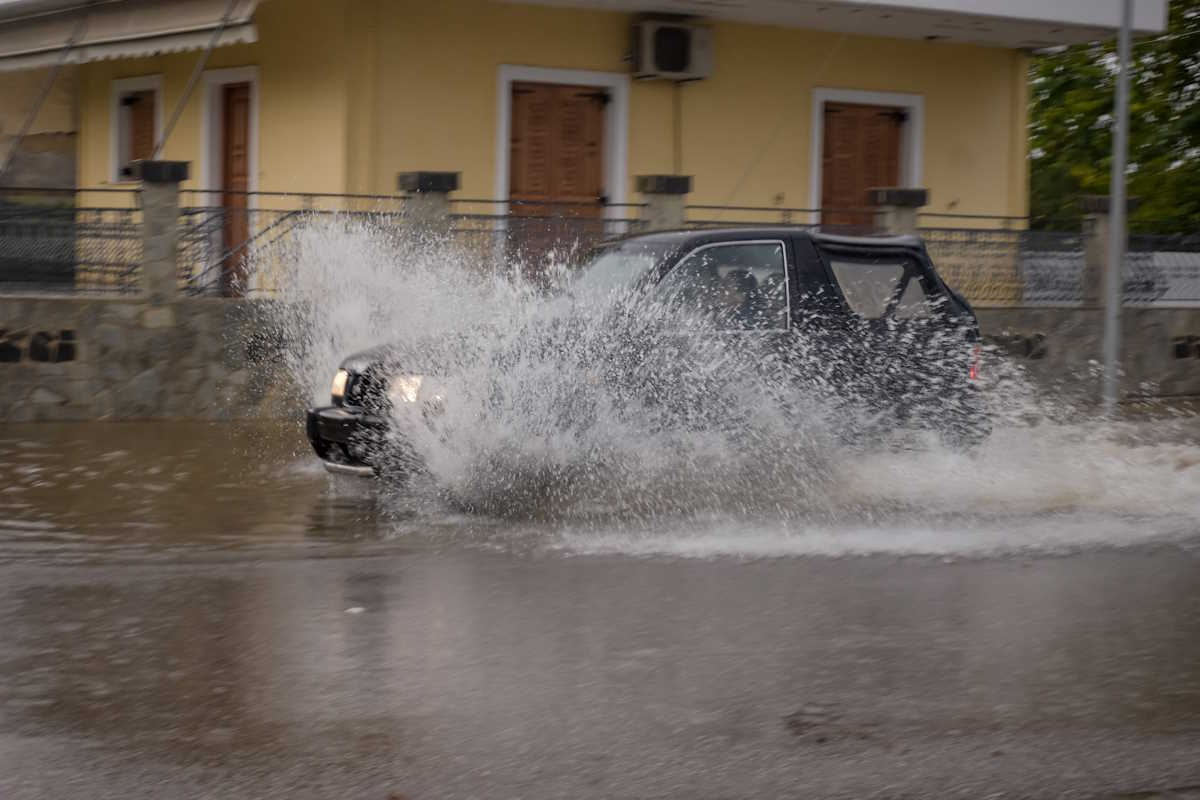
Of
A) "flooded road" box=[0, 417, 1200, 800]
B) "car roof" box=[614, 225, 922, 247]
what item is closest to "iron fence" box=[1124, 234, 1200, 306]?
"flooded road" box=[0, 417, 1200, 800]

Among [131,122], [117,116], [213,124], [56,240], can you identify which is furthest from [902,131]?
[56,240]

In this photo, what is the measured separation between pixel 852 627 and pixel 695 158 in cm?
1348

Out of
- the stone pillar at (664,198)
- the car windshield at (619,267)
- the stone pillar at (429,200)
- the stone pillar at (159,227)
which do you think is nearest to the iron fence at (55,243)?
the stone pillar at (159,227)

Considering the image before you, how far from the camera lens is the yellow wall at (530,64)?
17.8m

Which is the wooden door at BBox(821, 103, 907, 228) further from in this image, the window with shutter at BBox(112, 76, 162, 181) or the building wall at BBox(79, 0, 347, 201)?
the window with shutter at BBox(112, 76, 162, 181)

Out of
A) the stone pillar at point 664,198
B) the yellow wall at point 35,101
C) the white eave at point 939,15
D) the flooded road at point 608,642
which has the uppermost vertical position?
the white eave at point 939,15

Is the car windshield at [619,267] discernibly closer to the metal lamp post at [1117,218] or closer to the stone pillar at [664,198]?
the stone pillar at [664,198]

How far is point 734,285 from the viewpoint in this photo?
32.6ft

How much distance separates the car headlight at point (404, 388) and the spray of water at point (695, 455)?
6cm

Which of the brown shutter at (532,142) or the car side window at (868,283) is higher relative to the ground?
the brown shutter at (532,142)

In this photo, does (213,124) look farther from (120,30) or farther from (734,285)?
(734,285)

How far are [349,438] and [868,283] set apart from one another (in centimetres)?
335

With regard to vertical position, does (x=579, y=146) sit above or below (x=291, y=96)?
below

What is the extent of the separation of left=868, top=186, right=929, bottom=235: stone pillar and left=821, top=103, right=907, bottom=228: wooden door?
2.62 m
